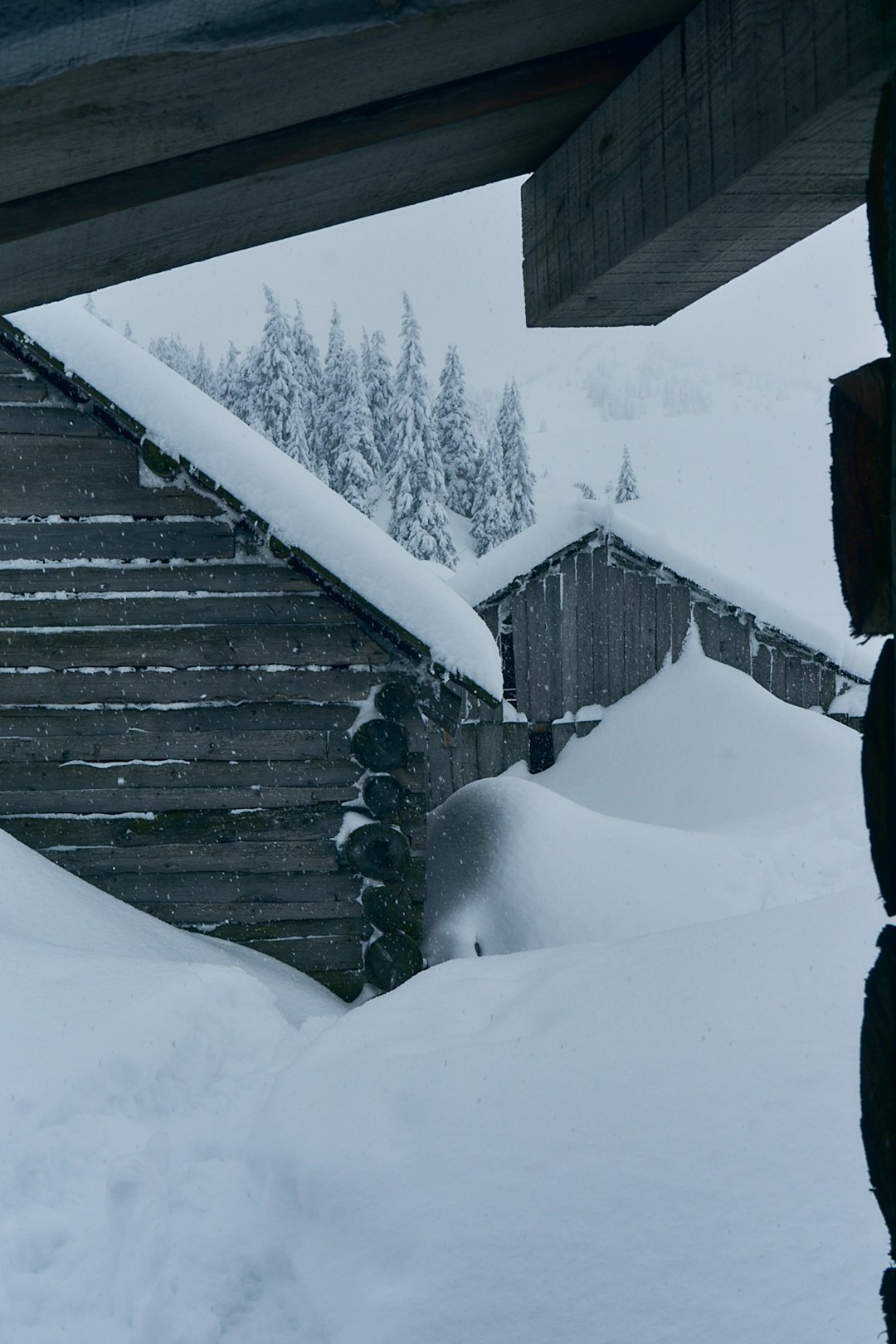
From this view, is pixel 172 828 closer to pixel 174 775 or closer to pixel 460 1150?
pixel 174 775

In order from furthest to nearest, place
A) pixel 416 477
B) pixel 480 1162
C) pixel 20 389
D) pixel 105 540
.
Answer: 1. pixel 416 477
2. pixel 105 540
3. pixel 20 389
4. pixel 480 1162

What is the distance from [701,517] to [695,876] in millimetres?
117120

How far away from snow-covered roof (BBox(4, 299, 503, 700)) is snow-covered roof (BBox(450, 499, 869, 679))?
22.7ft

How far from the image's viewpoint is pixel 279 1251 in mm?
2320

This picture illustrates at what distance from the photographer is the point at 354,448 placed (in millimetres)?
42719

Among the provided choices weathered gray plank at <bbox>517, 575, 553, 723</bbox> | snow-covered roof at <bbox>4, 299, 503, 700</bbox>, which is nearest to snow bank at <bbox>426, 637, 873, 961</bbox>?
weathered gray plank at <bbox>517, 575, 553, 723</bbox>

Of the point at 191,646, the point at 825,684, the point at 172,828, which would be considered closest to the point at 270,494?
the point at 191,646

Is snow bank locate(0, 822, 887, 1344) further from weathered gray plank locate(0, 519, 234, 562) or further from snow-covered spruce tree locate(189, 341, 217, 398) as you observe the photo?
snow-covered spruce tree locate(189, 341, 217, 398)

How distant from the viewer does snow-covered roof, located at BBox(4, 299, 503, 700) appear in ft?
17.9

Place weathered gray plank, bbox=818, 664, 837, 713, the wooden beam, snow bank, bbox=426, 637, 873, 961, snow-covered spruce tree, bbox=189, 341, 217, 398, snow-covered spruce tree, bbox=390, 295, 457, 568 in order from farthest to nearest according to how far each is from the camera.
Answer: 1. snow-covered spruce tree, bbox=189, 341, 217, 398
2. snow-covered spruce tree, bbox=390, 295, 457, 568
3. weathered gray plank, bbox=818, 664, 837, 713
4. snow bank, bbox=426, 637, 873, 961
5. the wooden beam

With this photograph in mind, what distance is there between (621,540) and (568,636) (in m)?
1.36

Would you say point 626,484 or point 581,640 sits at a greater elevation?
point 626,484

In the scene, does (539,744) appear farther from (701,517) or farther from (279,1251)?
(701,517)

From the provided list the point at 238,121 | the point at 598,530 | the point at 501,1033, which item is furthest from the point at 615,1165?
the point at 598,530
